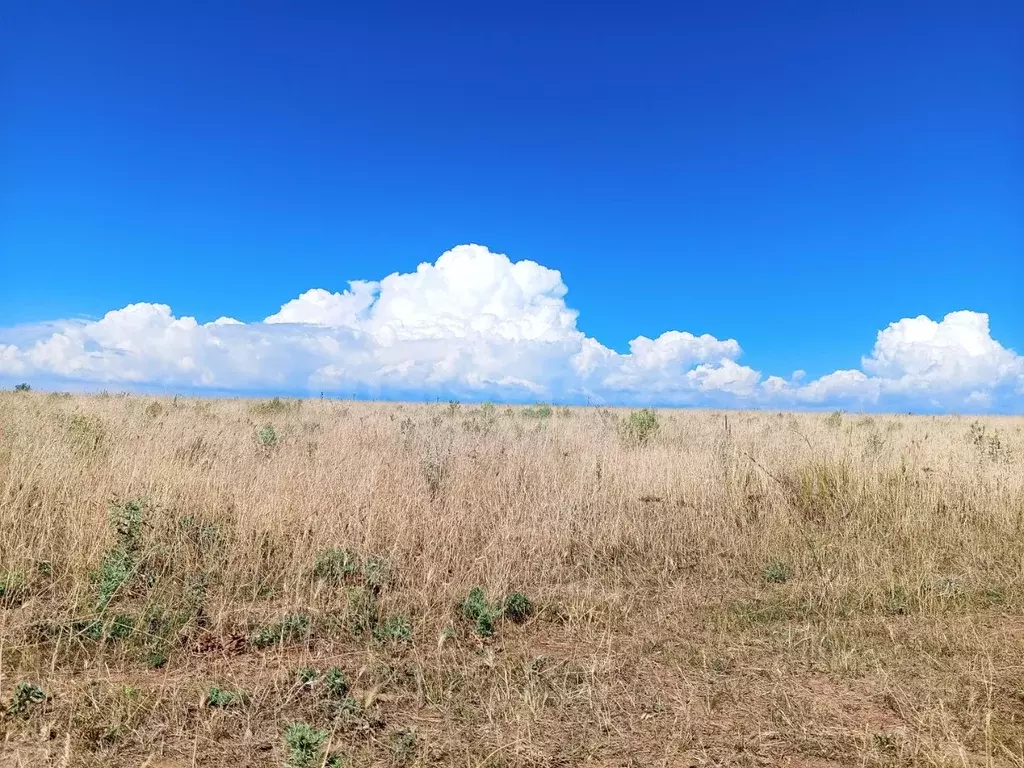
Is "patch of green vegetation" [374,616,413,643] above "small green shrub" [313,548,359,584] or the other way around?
the other way around

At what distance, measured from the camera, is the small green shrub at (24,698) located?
10.6 ft

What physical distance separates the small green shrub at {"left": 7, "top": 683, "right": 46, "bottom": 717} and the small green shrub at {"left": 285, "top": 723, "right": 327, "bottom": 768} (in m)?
1.49

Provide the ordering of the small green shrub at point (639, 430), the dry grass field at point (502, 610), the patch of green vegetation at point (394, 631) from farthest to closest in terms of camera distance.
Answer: the small green shrub at point (639, 430) → the patch of green vegetation at point (394, 631) → the dry grass field at point (502, 610)

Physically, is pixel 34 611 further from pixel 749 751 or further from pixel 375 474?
pixel 749 751

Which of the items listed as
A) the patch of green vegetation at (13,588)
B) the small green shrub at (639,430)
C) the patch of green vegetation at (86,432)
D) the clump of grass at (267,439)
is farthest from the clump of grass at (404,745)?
the small green shrub at (639,430)

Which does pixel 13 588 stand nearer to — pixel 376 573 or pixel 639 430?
pixel 376 573

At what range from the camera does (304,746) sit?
9.69ft

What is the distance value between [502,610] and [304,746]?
6.76ft

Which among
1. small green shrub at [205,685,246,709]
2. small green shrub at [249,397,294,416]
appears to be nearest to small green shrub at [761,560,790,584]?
small green shrub at [205,685,246,709]

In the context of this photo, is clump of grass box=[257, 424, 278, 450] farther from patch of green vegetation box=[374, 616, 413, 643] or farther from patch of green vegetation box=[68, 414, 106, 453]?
patch of green vegetation box=[374, 616, 413, 643]

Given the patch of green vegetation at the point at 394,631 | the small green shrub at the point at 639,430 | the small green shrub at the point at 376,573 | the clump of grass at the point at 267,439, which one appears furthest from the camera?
the small green shrub at the point at 639,430

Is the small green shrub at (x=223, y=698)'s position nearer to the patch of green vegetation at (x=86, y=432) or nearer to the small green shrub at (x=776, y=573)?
the small green shrub at (x=776, y=573)

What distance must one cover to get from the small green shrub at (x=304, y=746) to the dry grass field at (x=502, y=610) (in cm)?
1

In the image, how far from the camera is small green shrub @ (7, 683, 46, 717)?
3244 millimetres
